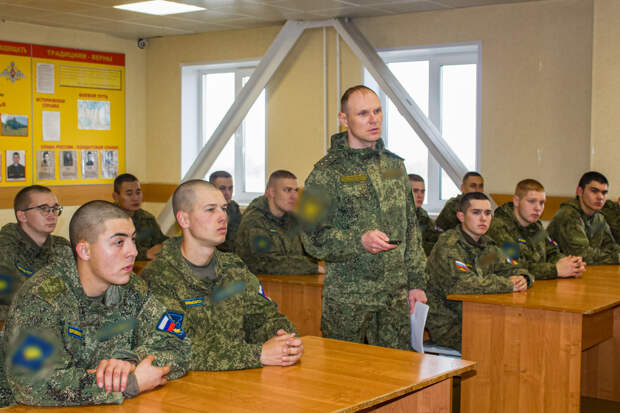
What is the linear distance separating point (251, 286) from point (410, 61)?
18.8ft

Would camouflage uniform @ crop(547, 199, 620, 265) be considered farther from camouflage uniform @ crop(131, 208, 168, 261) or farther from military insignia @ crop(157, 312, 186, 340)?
military insignia @ crop(157, 312, 186, 340)

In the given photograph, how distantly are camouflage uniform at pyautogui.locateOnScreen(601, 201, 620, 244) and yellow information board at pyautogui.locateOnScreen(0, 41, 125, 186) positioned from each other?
5939 millimetres

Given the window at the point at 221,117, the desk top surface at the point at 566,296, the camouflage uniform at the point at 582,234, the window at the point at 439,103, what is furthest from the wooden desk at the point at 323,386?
the window at the point at 221,117

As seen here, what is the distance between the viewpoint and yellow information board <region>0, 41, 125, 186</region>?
8.57 metres

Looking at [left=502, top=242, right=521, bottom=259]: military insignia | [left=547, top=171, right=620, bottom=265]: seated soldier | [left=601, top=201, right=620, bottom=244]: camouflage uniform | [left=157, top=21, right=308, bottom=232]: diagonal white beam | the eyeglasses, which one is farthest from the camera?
[left=157, top=21, right=308, bottom=232]: diagonal white beam

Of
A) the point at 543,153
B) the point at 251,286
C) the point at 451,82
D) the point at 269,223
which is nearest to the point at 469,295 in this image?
the point at 251,286

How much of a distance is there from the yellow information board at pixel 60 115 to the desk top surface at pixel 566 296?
6.16 m

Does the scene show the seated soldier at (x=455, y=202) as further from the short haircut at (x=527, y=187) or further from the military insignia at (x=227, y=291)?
the military insignia at (x=227, y=291)

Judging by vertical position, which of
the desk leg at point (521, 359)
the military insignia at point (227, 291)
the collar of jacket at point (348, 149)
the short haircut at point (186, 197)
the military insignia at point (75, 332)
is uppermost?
the collar of jacket at point (348, 149)

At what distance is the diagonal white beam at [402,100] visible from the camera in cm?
757

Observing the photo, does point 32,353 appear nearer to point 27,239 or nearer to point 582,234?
point 27,239

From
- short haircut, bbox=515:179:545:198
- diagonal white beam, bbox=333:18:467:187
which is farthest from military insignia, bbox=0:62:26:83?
short haircut, bbox=515:179:545:198

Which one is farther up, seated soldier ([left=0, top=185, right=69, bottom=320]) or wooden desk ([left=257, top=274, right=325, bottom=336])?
seated soldier ([left=0, top=185, right=69, bottom=320])

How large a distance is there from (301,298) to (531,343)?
1.58 metres
